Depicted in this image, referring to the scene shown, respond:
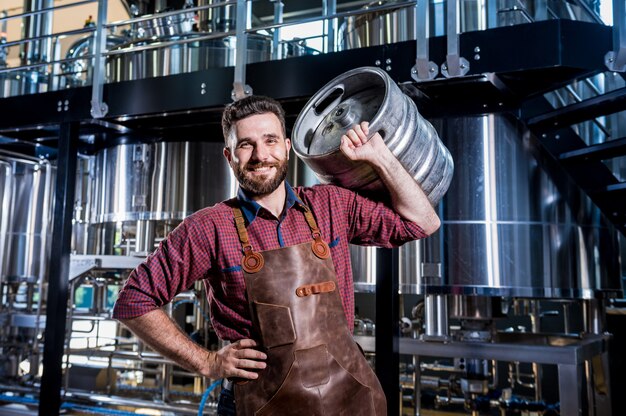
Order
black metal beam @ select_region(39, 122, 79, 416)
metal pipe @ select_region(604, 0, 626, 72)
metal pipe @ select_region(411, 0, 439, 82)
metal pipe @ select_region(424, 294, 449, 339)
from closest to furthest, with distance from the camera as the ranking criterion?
1. metal pipe @ select_region(604, 0, 626, 72)
2. metal pipe @ select_region(411, 0, 439, 82)
3. black metal beam @ select_region(39, 122, 79, 416)
4. metal pipe @ select_region(424, 294, 449, 339)

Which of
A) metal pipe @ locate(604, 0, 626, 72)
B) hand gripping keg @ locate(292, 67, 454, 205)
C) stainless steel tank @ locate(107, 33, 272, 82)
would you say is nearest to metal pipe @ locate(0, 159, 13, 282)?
stainless steel tank @ locate(107, 33, 272, 82)

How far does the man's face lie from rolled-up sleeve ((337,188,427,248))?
0.27 metres

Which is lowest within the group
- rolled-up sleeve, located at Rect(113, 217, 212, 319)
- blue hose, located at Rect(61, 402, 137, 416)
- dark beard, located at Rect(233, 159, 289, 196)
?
blue hose, located at Rect(61, 402, 137, 416)

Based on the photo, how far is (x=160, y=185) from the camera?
4.44 m

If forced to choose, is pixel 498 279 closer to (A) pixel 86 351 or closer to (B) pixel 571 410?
(B) pixel 571 410

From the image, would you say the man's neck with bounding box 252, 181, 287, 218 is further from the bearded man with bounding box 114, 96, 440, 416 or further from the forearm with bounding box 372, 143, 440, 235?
the forearm with bounding box 372, 143, 440, 235

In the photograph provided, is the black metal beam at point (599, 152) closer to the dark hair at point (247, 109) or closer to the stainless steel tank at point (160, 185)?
the dark hair at point (247, 109)

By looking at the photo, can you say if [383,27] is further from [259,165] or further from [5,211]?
[5,211]

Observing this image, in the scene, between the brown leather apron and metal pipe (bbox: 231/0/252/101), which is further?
metal pipe (bbox: 231/0/252/101)

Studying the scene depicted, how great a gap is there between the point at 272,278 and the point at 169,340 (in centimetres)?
39

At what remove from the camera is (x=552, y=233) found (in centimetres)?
346

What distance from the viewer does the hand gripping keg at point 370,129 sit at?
1.86 meters

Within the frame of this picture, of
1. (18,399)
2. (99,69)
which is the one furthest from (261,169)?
(18,399)

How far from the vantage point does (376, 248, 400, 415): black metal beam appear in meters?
2.96
